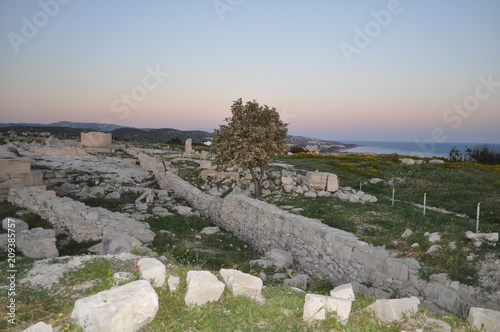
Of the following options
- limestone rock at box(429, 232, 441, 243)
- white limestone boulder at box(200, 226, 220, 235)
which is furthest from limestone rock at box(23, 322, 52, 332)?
white limestone boulder at box(200, 226, 220, 235)

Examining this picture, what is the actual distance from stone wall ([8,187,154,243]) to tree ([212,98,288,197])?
16.7ft

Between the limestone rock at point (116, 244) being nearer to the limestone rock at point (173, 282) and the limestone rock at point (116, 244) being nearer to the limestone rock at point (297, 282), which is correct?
the limestone rock at point (173, 282)

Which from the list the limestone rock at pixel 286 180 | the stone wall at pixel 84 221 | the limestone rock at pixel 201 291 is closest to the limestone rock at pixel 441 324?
the limestone rock at pixel 201 291

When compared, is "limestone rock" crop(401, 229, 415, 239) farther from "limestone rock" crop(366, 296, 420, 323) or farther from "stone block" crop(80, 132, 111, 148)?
"stone block" crop(80, 132, 111, 148)

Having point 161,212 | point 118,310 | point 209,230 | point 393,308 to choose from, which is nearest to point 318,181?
point 209,230

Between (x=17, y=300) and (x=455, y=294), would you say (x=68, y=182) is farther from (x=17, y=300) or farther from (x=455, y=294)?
(x=455, y=294)

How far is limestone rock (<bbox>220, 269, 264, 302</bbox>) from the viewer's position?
4914mm

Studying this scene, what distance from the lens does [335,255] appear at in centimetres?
868

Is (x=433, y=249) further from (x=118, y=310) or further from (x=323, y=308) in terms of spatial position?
(x=118, y=310)

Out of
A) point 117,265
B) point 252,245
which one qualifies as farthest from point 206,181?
point 117,265

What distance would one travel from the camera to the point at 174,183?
20266mm

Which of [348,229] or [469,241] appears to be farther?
[348,229]

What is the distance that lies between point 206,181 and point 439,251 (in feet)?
49.2

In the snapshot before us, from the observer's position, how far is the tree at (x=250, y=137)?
14.3 meters
